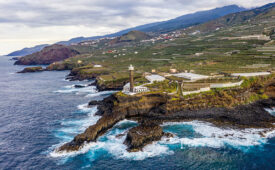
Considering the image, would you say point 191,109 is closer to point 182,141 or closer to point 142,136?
point 182,141

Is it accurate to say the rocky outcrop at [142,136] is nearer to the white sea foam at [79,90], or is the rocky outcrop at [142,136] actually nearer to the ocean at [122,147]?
the ocean at [122,147]

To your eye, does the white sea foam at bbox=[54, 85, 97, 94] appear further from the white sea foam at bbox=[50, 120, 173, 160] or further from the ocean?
the white sea foam at bbox=[50, 120, 173, 160]

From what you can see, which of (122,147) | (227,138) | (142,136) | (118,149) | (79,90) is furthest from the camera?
(79,90)


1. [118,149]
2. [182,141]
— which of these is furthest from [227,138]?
[118,149]

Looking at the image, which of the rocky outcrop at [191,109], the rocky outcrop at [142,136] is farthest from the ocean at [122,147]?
the rocky outcrop at [191,109]

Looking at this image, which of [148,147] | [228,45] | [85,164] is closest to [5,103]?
[85,164]

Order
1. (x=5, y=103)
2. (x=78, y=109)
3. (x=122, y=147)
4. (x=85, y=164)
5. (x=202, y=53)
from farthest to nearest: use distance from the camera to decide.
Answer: (x=202, y=53) < (x=5, y=103) < (x=78, y=109) < (x=122, y=147) < (x=85, y=164)

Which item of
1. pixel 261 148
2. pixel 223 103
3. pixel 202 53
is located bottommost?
pixel 261 148

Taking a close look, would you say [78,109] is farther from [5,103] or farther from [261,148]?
[261,148]
